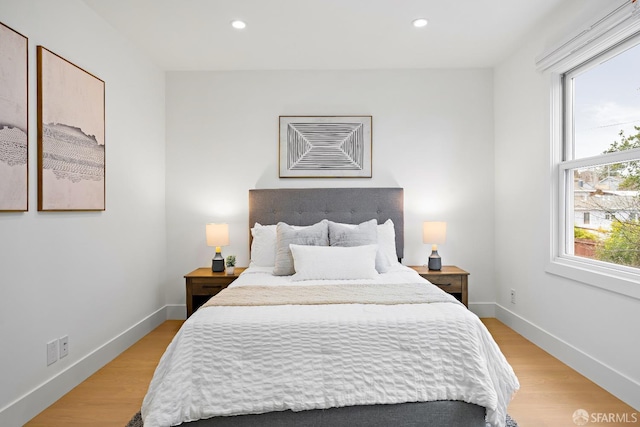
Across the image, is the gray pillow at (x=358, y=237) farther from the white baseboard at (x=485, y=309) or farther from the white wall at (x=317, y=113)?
the white baseboard at (x=485, y=309)

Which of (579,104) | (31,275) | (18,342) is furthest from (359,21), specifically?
(18,342)

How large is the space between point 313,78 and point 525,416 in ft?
11.3

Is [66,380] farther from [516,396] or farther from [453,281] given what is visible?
[453,281]

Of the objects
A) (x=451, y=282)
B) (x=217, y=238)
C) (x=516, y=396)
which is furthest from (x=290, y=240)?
(x=516, y=396)

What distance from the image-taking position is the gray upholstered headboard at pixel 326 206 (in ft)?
12.8

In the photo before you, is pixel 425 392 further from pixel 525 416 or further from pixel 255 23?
pixel 255 23

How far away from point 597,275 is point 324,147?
260 cm

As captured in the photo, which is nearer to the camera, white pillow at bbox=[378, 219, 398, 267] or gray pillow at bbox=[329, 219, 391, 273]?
gray pillow at bbox=[329, 219, 391, 273]

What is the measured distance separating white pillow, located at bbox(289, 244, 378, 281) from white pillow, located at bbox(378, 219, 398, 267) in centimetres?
47

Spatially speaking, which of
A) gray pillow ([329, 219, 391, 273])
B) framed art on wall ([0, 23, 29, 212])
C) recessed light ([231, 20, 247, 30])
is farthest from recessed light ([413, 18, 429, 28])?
framed art on wall ([0, 23, 29, 212])

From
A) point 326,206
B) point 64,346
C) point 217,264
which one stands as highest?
point 326,206

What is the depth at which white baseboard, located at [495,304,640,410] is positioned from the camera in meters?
2.26

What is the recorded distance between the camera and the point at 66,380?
2459 mm

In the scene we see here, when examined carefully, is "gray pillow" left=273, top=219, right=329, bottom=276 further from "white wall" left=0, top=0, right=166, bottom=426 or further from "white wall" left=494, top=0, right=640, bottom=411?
"white wall" left=494, top=0, right=640, bottom=411
